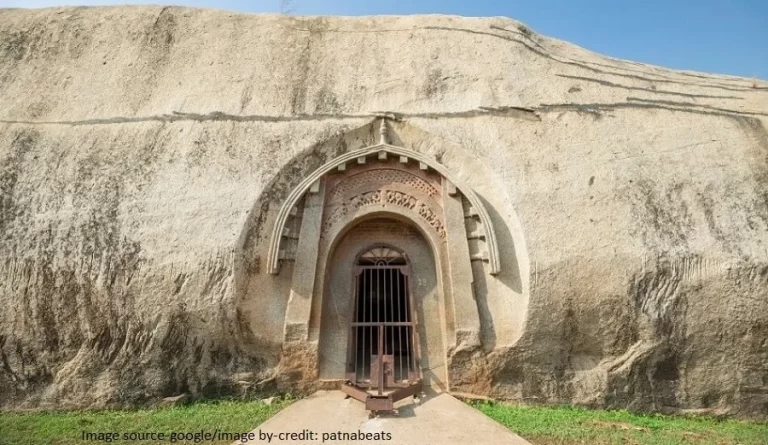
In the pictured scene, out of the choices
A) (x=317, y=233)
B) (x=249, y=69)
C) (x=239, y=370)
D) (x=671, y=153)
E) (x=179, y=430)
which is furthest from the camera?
(x=249, y=69)

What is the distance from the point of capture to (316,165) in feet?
26.6

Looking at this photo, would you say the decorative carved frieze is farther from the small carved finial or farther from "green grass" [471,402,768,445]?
"green grass" [471,402,768,445]

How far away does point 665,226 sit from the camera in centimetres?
747

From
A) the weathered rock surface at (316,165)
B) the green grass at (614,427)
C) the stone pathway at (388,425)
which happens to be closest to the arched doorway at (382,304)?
the stone pathway at (388,425)

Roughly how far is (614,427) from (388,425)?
9.33ft

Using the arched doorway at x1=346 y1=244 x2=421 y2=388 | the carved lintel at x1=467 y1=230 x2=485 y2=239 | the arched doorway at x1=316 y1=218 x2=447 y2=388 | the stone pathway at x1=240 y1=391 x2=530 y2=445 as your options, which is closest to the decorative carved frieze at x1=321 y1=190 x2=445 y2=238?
the arched doorway at x1=316 y1=218 x2=447 y2=388

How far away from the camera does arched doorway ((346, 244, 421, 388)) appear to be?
24.7 feet

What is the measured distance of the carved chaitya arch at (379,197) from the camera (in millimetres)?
7402

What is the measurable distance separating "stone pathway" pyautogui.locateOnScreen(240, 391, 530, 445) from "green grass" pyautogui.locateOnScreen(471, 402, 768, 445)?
0.40 metres

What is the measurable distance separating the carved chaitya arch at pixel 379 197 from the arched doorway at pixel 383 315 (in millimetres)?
965

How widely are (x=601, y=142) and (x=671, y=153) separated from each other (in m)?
1.14

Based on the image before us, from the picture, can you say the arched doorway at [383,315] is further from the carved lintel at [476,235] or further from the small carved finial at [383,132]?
the small carved finial at [383,132]

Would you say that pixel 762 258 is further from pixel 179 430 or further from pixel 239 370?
pixel 179 430

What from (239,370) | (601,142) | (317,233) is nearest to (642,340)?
(601,142)
